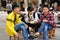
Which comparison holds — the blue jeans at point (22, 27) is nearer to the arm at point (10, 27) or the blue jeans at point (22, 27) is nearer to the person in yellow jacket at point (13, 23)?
the person in yellow jacket at point (13, 23)

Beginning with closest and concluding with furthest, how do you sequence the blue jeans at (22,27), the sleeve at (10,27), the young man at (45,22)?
the sleeve at (10,27)
the blue jeans at (22,27)
the young man at (45,22)

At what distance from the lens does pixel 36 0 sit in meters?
18.8

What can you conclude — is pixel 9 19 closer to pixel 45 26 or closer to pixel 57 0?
pixel 45 26

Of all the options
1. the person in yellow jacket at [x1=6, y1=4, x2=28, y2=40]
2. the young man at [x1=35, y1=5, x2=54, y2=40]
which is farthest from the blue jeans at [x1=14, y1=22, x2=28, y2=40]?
the young man at [x1=35, y1=5, x2=54, y2=40]

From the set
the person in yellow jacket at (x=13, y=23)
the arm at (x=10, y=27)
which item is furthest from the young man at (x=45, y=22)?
the arm at (x=10, y=27)

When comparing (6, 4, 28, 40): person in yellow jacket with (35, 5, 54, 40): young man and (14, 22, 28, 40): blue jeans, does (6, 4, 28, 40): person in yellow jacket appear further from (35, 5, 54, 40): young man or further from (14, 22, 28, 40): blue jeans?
(35, 5, 54, 40): young man

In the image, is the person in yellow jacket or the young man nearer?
the person in yellow jacket

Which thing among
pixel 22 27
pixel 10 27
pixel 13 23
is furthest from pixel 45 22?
pixel 10 27

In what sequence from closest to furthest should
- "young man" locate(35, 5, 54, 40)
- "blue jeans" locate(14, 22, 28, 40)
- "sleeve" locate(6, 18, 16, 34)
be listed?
"sleeve" locate(6, 18, 16, 34) < "blue jeans" locate(14, 22, 28, 40) < "young man" locate(35, 5, 54, 40)

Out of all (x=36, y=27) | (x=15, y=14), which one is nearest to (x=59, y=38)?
(x=36, y=27)

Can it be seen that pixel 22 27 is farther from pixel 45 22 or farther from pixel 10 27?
pixel 45 22

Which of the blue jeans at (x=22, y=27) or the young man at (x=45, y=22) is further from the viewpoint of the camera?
the young man at (x=45, y=22)

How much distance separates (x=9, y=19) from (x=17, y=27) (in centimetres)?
62

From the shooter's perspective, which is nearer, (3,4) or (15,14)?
(15,14)
